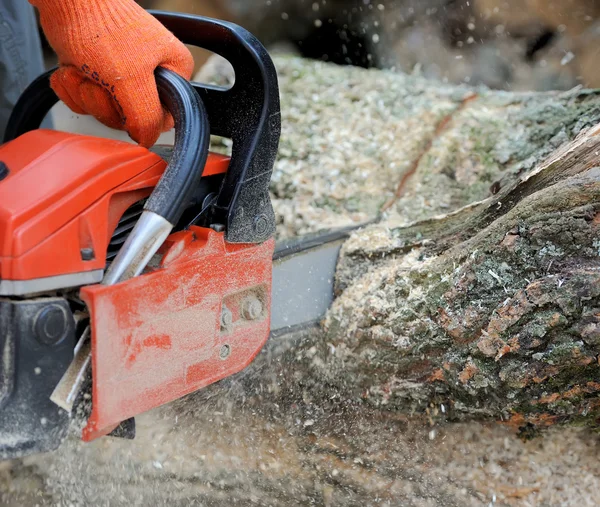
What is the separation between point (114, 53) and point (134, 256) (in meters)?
0.45

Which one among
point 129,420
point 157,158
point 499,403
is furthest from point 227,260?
point 499,403

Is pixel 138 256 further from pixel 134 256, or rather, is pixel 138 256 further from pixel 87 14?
pixel 87 14

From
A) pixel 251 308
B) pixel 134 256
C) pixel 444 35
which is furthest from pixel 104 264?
pixel 444 35

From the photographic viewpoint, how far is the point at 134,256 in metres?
1.18

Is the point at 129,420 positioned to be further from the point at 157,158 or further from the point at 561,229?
Result: the point at 561,229

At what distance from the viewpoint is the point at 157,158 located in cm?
133

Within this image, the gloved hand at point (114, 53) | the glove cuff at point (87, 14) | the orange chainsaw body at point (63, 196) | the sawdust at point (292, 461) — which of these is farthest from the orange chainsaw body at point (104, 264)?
the sawdust at point (292, 461)

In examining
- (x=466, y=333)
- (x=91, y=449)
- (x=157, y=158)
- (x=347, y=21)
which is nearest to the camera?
(x=157, y=158)

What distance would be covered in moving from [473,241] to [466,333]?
0.24 m

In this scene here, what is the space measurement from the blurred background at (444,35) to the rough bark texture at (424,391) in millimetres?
2210

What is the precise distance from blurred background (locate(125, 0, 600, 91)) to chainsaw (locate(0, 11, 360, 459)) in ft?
9.10

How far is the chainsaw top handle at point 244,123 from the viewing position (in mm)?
1400

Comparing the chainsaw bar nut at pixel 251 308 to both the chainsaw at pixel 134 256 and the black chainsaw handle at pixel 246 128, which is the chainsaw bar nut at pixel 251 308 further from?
the black chainsaw handle at pixel 246 128

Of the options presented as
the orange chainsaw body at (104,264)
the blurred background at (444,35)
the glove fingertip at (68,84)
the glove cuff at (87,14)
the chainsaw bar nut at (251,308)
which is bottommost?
the blurred background at (444,35)
